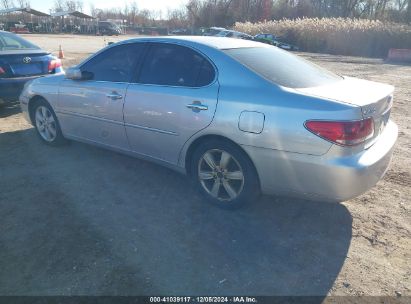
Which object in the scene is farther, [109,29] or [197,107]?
[109,29]

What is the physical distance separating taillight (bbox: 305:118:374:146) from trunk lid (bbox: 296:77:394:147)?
14 cm

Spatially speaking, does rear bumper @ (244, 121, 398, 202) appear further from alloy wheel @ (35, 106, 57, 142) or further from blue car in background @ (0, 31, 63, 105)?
blue car in background @ (0, 31, 63, 105)

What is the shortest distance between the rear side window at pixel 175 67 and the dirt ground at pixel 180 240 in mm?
1194

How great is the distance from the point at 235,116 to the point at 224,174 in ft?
2.06

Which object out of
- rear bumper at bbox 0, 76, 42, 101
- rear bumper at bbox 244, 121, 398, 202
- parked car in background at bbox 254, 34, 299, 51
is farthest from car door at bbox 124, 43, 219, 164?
parked car in background at bbox 254, 34, 299, 51

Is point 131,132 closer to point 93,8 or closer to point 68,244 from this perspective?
point 68,244

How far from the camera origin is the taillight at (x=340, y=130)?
2689 millimetres

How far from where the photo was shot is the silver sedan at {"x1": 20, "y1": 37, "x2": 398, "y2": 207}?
2.79 meters

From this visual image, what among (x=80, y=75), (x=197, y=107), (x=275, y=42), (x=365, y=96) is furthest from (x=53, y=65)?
(x=275, y=42)

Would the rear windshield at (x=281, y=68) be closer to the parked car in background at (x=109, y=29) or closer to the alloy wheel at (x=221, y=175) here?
the alloy wheel at (x=221, y=175)

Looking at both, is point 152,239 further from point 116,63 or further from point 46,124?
point 46,124

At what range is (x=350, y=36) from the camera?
101 ft

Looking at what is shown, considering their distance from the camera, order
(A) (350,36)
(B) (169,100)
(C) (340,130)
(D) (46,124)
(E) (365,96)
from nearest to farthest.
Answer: (C) (340,130) < (E) (365,96) < (B) (169,100) < (D) (46,124) < (A) (350,36)

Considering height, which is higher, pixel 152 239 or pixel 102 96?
pixel 102 96
